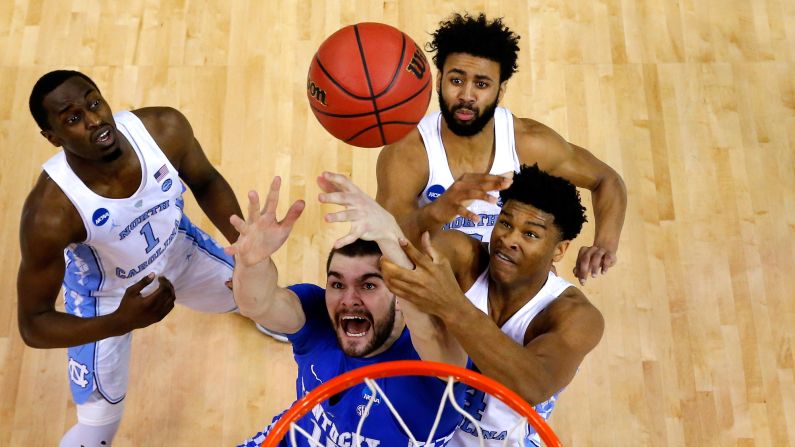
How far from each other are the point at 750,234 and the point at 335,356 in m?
2.41

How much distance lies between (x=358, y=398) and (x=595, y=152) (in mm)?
2208

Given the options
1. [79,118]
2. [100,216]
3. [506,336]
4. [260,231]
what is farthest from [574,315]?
[79,118]

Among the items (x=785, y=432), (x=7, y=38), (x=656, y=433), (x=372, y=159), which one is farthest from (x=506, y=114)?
(x=7, y=38)

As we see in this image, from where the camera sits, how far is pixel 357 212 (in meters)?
2.15

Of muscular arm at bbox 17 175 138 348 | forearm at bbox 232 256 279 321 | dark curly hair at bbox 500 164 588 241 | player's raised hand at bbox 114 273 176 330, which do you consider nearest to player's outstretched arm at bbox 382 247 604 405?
dark curly hair at bbox 500 164 588 241

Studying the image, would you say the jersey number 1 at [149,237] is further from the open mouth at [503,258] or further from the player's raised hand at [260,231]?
the open mouth at [503,258]

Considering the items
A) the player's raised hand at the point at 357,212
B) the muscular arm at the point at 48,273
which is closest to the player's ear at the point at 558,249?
the player's raised hand at the point at 357,212

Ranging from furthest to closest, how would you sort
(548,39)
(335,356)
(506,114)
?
1. (548,39)
2. (506,114)
3. (335,356)

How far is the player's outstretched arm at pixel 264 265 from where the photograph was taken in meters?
2.26

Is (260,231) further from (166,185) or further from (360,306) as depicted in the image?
(166,185)

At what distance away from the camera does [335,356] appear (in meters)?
2.70

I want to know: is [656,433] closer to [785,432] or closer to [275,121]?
[785,432]

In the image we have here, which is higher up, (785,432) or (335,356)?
(335,356)

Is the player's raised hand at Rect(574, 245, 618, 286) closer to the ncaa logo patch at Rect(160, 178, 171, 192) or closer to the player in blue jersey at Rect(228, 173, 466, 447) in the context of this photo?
the player in blue jersey at Rect(228, 173, 466, 447)
